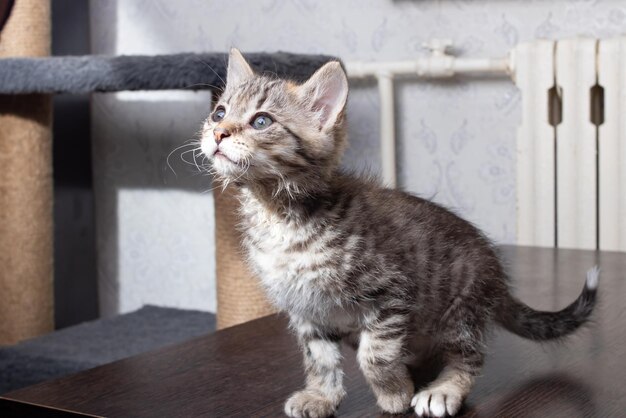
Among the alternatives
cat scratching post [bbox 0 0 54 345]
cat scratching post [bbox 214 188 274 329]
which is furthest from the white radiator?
cat scratching post [bbox 0 0 54 345]

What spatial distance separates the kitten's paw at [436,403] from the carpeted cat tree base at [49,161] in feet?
3.08

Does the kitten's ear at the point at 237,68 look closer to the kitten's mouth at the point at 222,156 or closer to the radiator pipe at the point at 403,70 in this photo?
the kitten's mouth at the point at 222,156

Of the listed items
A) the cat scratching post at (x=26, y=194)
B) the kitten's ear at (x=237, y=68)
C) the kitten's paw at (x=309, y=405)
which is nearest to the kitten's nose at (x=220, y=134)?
the kitten's ear at (x=237, y=68)

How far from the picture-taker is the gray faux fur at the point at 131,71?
1.94 m

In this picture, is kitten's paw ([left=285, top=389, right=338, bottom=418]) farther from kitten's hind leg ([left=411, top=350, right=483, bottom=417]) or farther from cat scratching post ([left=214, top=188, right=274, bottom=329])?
cat scratching post ([left=214, top=188, right=274, bottom=329])

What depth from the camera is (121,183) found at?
2988mm

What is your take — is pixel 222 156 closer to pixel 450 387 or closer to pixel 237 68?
pixel 237 68

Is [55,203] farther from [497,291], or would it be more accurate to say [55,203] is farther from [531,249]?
[497,291]

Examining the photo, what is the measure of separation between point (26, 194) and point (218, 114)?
1.74 metres

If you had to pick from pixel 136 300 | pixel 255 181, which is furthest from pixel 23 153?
pixel 255 181

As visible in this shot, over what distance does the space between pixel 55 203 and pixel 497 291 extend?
2299 mm

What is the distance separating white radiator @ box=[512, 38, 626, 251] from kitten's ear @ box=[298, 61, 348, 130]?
136 cm

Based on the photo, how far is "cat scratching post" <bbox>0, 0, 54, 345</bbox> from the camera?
94.3 inches

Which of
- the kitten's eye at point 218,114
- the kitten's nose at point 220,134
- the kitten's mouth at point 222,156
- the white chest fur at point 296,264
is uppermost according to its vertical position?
the kitten's eye at point 218,114
